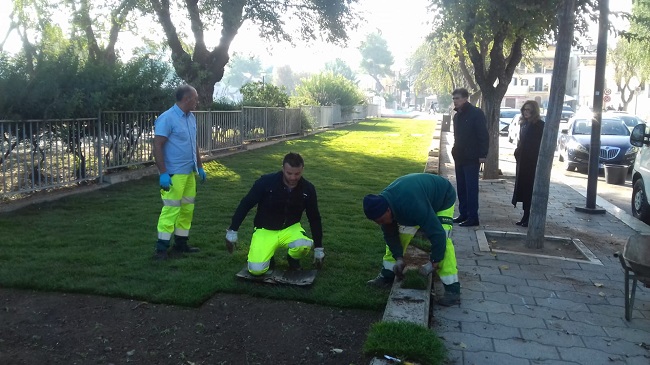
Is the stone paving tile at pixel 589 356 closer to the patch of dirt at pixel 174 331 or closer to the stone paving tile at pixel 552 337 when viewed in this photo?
the stone paving tile at pixel 552 337

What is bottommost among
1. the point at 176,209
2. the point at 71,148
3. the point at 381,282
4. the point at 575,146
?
the point at 381,282

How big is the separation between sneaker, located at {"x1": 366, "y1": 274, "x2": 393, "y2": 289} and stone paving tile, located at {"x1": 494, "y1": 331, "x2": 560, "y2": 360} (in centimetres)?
125

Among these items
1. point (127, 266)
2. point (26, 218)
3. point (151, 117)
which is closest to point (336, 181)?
point (151, 117)

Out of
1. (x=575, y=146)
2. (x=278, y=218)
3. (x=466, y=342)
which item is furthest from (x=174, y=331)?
(x=575, y=146)

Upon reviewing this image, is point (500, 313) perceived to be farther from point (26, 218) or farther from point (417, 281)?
point (26, 218)

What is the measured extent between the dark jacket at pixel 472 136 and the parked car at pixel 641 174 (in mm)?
2628

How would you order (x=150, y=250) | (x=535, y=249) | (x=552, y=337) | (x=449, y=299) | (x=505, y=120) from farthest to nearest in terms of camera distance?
(x=505, y=120) → (x=535, y=249) → (x=150, y=250) → (x=449, y=299) → (x=552, y=337)

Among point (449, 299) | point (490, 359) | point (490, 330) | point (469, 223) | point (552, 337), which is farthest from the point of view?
point (469, 223)

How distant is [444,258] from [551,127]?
2893 mm

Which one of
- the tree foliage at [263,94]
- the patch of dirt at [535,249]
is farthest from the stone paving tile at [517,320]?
the tree foliage at [263,94]

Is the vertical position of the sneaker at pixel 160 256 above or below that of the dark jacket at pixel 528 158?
below

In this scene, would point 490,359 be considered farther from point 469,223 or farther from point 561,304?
point 469,223

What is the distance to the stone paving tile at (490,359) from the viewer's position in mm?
3910

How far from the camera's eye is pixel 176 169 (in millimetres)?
6047
